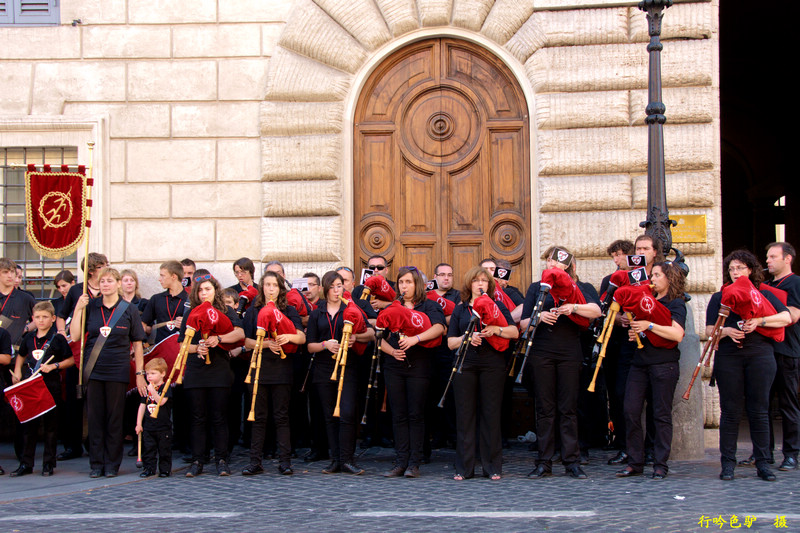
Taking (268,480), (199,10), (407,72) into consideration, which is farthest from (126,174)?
(268,480)

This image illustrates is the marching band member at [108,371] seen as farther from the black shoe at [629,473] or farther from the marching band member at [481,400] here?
the black shoe at [629,473]

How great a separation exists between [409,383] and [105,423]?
9.63 feet

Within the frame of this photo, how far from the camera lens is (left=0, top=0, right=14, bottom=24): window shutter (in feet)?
38.1

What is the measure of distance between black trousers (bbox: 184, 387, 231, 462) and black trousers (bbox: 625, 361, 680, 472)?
3639 millimetres

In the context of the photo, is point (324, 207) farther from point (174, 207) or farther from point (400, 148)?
point (174, 207)

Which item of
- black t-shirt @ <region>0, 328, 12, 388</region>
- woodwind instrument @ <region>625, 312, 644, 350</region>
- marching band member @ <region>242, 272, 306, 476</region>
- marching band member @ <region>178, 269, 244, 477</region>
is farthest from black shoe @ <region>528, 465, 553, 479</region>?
black t-shirt @ <region>0, 328, 12, 388</region>

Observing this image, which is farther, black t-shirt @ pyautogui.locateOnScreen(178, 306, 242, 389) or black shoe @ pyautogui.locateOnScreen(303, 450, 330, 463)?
black shoe @ pyautogui.locateOnScreen(303, 450, 330, 463)

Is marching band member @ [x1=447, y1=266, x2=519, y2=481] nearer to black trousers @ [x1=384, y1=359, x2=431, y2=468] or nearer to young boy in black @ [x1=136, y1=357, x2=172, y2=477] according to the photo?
black trousers @ [x1=384, y1=359, x2=431, y2=468]

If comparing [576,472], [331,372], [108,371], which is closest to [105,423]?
[108,371]

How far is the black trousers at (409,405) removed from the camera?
8.09 meters

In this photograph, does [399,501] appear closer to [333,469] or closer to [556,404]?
[333,469]

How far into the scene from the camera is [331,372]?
8.41 m

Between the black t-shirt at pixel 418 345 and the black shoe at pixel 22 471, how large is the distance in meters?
3.64

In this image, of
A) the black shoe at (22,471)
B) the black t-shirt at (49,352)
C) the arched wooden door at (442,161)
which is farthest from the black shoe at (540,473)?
the black shoe at (22,471)
